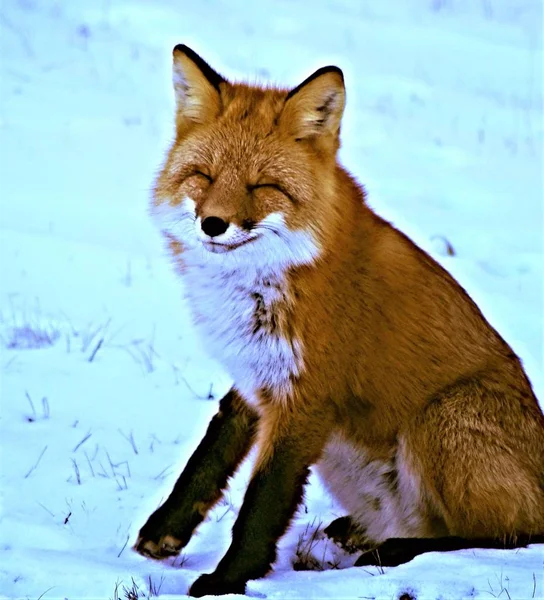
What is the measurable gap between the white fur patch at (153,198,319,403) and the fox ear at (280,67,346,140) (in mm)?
564

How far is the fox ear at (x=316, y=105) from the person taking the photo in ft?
15.5

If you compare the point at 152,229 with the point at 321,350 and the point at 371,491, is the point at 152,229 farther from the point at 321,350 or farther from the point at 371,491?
the point at 321,350

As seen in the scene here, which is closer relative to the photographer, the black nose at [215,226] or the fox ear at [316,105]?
the black nose at [215,226]

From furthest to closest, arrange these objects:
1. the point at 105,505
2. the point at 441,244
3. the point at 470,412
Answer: the point at 441,244, the point at 105,505, the point at 470,412

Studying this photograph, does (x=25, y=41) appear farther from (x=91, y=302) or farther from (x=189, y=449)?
(x=189, y=449)

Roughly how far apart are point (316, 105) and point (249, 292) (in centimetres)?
101

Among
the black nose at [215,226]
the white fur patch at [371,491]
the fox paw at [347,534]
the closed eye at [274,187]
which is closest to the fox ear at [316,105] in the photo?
the closed eye at [274,187]

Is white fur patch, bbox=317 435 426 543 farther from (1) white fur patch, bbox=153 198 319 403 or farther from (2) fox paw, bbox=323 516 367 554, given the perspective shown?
(1) white fur patch, bbox=153 198 319 403

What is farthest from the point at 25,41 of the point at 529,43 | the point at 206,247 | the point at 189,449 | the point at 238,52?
the point at 206,247

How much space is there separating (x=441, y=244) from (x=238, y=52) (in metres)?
7.74

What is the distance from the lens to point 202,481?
5.16 meters

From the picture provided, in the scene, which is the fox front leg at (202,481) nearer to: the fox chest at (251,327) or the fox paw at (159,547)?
the fox paw at (159,547)

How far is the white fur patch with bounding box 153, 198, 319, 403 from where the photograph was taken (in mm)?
4613

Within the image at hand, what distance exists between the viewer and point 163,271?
9.69 metres
